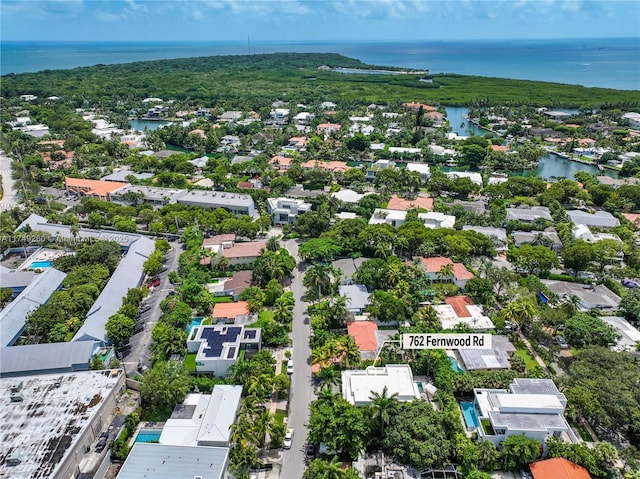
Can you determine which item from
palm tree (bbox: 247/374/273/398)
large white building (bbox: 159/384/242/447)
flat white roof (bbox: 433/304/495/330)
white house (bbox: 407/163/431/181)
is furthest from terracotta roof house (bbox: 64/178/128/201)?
flat white roof (bbox: 433/304/495/330)

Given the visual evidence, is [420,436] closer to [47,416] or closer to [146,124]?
[47,416]

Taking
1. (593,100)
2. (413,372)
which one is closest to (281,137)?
(413,372)

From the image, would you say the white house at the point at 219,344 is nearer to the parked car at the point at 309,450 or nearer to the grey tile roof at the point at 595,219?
the parked car at the point at 309,450

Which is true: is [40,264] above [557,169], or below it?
below

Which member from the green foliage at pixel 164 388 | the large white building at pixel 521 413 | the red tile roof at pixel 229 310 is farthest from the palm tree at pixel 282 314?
the large white building at pixel 521 413

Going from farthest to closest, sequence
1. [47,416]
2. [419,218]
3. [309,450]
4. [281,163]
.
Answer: [281,163]
[419,218]
[47,416]
[309,450]

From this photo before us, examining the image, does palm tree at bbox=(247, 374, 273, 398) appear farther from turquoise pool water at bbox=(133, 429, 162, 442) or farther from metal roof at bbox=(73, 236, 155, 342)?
metal roof at bbox=(73, 236, 155, 342)

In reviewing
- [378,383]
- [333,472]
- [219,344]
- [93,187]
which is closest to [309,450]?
[333,472]
